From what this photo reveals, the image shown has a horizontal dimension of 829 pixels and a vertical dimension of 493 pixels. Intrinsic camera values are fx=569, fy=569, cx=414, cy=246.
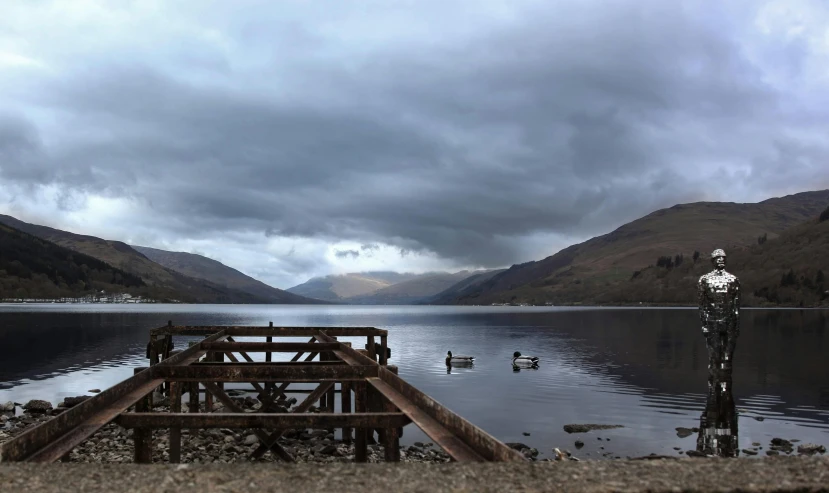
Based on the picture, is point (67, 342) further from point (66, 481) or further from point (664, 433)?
point (66, 481)

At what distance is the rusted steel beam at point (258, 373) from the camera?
43.2 feet

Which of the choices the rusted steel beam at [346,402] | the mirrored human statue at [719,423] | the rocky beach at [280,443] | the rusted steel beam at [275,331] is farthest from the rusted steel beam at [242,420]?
the rusted steel beam at [275,331]

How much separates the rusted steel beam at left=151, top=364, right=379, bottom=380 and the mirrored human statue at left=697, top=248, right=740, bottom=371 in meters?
11.2

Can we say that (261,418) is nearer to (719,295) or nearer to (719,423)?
(719,295)

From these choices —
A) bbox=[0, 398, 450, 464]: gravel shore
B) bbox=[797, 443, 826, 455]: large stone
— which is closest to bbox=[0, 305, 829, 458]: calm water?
bbox=[797, 443, 826, 455]: large stone

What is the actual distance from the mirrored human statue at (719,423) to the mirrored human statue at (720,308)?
3.23ft

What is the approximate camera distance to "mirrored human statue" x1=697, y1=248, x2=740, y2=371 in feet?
58.3

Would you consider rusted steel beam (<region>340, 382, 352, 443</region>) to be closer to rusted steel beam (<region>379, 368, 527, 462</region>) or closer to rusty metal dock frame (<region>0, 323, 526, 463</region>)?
rusty metal dock frame (<region>0, 323, 526, 463</region>)

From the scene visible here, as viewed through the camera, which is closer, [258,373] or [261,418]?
[261,418]

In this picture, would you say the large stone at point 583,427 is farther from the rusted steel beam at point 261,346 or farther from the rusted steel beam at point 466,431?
the rusted steel beam at point 466,431

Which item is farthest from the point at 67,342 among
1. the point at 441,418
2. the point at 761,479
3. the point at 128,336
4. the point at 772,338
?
the point at 772,338

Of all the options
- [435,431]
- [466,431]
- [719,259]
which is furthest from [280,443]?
[719,259]

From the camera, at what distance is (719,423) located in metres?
24.4

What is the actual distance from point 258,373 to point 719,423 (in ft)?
67.1
